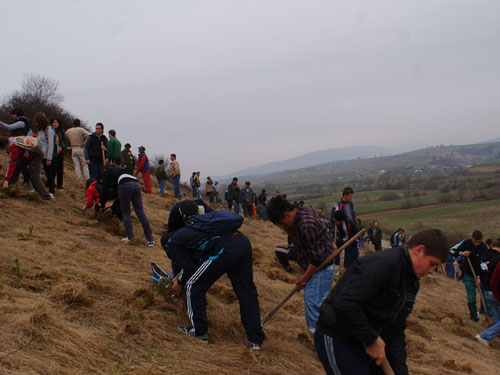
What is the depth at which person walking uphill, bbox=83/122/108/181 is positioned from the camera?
388 inches

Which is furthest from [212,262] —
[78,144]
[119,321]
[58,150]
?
[78,144]

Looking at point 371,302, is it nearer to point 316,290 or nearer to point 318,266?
point 318,266

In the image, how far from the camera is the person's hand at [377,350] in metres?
2.43

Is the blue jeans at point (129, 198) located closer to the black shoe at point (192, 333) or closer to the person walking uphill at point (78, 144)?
the black shoe at point (192, 333)

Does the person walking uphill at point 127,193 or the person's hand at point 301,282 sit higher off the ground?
the person walking uphill at point 127,193

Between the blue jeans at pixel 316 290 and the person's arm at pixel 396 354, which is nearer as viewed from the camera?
the person's arm at pixel 396 354

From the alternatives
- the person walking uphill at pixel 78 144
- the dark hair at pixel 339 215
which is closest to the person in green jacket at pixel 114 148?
the person walking uphill at pixel 78 144

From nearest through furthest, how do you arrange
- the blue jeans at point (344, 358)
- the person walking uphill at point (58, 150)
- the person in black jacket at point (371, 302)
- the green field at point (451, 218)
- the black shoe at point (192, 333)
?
the person in black jacket at point (371, 302) < the blue jeans at point (344, 358) < the black shoe at point (192, 333) < the person walking uphill at point (58, 150) < the green field at point (451, 218)

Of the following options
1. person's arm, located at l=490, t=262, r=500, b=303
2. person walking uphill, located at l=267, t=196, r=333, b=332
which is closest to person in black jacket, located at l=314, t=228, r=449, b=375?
person walking uphill, located at l=267, t=196, r=333, b=332

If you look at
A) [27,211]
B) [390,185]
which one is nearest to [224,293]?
[27,211]

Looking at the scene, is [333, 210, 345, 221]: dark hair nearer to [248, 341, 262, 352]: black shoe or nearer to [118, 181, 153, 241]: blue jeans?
[118, 181, 153, 241]: blue jeans

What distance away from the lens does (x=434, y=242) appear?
2.42 metres

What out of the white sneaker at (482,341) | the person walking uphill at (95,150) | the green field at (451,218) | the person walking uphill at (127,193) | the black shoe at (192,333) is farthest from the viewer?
the green field at (451,218)

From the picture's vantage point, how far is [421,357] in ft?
17.3
